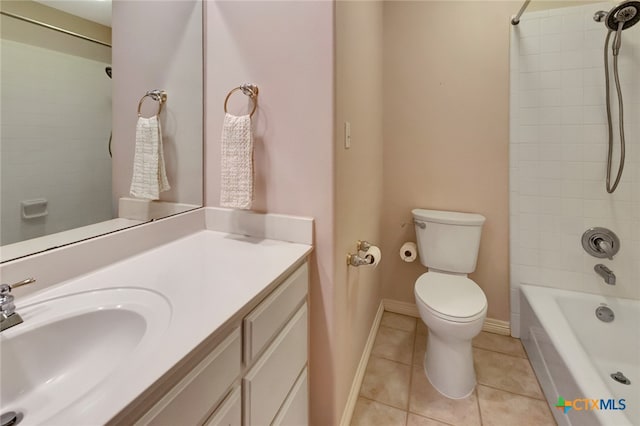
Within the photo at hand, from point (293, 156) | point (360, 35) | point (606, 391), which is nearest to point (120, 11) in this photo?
point (293, 156)

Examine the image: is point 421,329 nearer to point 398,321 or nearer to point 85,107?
point 398,321

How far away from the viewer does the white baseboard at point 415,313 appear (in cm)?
200

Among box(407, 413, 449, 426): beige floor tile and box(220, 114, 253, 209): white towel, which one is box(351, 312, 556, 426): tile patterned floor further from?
box(220, 114, 253, 209): white towel

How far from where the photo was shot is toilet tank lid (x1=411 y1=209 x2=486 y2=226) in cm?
183

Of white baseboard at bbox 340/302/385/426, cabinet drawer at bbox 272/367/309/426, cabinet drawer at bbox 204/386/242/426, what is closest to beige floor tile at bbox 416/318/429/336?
white baseboard at bbox 340/302/385/426

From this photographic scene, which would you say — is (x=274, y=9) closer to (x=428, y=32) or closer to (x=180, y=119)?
(x=180, y=119)

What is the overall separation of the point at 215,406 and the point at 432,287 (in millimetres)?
1316

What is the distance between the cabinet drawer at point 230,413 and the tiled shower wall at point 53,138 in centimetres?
69

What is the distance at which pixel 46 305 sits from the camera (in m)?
0.73

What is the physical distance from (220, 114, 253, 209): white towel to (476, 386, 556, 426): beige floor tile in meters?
1.48

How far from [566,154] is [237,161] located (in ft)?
6.12

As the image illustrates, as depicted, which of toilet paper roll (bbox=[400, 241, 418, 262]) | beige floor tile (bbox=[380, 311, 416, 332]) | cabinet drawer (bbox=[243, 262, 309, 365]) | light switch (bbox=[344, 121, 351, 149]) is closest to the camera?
cabinet drawer (bbox=[243, 262, 309, 365])

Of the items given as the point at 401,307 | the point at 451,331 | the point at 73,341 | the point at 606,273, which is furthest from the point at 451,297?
the point at 73,341

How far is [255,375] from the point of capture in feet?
2.58
